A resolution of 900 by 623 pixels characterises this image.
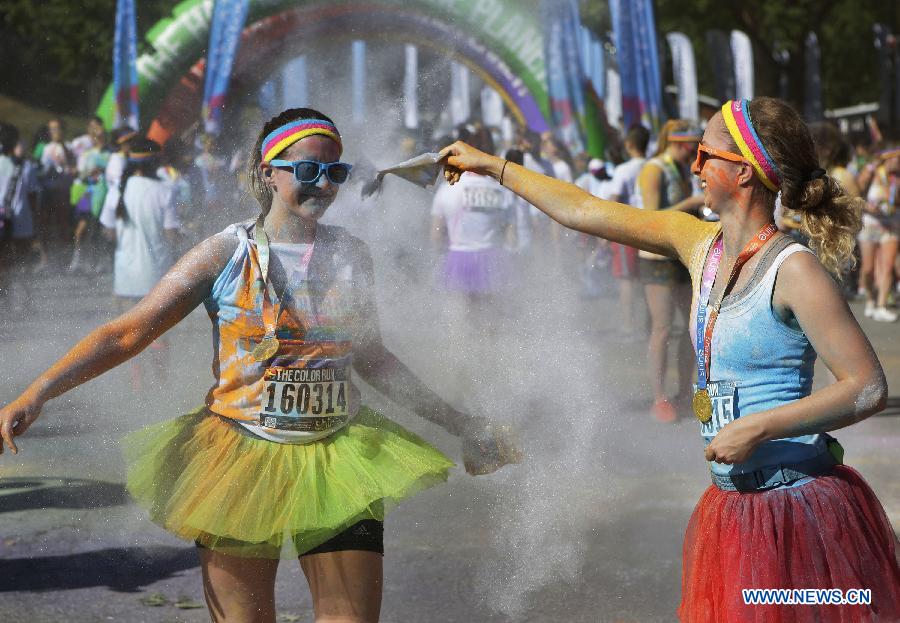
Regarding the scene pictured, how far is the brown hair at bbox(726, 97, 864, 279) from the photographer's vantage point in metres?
2.79

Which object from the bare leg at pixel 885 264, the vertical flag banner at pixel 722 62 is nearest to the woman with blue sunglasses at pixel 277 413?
the bare leg at pixel 885 264

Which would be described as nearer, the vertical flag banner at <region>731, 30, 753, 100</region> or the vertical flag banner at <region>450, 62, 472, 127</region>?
the vertical flag banner at <region>450, 62, 472, 127</region>

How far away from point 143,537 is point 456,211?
4160mm

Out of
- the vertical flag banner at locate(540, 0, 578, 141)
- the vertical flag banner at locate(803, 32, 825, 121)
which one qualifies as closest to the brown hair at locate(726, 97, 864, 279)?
the vertical flag banner at locate(540, 0, 578, 141)

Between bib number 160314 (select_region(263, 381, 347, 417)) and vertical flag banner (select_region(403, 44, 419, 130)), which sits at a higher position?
vertical flag banner (select_region(403, 44, 419, 130))

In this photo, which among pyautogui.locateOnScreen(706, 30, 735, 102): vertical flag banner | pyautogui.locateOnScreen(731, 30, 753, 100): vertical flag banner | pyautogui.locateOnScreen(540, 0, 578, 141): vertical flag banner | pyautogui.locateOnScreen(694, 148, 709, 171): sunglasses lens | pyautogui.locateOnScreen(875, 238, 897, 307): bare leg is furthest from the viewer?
pyautogui.locateOnScreen(731, 30, 753, 100): vertical flag banner

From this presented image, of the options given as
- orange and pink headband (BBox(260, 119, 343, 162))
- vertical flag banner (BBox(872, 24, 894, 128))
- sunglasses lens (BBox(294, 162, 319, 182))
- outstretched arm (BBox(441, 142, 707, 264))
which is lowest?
outstretched arm (BBox(441, 142, 707, 264))

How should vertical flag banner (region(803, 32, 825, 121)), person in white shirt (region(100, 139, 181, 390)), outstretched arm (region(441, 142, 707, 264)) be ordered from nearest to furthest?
outstretched arm (region(441, 142, 707, 264)) < person in white shirt (region(100, 139, 181, 390)) < vertical flag banner (region(803, 32, 825, 121))

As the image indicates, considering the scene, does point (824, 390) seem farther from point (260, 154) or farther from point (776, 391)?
point (260, 154)

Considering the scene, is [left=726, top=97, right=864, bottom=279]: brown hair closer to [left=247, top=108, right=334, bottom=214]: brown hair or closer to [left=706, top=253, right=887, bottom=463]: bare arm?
[left=706, top=253, right=887, bottom=463]: bare arm

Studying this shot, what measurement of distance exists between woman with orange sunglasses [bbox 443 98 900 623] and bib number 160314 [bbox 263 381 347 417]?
3.16 feet

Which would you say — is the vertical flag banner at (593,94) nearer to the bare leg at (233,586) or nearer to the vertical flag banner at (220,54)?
the vertical flag banner at (220,54)

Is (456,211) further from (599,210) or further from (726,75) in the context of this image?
(726,75)

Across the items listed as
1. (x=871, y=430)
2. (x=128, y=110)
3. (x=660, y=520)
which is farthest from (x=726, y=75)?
(x=660, y=520)
